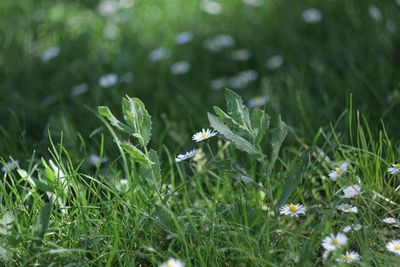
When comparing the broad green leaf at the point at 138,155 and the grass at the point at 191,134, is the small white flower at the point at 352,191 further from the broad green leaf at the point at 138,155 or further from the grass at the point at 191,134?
the broad green leaf at the point at 138,155

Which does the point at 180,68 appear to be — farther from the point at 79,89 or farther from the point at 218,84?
the point at 79,89

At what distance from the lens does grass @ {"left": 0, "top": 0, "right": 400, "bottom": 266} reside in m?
1.67

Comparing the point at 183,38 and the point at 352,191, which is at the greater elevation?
the point at 352,191

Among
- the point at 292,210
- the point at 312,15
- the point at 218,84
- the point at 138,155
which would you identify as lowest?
the point at 218,84

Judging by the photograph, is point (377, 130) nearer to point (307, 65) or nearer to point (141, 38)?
point (307, 65)

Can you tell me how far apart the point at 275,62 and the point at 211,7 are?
0.83 m

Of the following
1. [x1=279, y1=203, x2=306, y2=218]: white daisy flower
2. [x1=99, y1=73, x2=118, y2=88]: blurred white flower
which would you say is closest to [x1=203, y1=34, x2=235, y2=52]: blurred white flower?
[x1=99, y1=73, x2=118, y2=88]: blurred white flower

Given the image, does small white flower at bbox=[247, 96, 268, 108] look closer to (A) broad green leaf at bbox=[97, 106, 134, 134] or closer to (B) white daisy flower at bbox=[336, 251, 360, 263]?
(A) broad green leaf at bbox=[97, 106, 134, 134]

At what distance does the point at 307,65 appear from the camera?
3.04m

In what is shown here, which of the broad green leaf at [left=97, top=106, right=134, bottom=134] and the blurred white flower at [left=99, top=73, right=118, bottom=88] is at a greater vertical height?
the broad green leaf at [left=97, top=106, right=134, bottom=134]

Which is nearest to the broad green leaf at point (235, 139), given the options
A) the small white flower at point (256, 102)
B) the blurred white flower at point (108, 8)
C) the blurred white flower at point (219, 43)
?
the small white flower at point (256, 102)

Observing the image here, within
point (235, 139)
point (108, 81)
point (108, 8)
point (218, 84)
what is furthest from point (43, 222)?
point (108, 8)

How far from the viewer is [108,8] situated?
4035 mm

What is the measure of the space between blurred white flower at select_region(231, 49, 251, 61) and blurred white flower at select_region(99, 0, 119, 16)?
996mm
